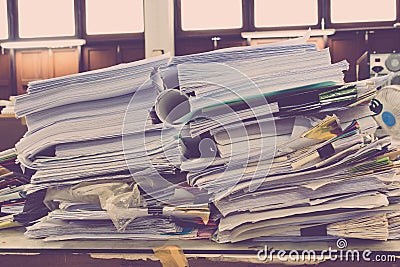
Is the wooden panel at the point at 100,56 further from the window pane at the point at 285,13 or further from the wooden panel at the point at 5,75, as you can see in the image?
the window pane at the point at 285,13

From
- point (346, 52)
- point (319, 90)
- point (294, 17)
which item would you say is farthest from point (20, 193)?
point (346, 52)

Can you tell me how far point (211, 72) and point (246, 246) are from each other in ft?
0.68

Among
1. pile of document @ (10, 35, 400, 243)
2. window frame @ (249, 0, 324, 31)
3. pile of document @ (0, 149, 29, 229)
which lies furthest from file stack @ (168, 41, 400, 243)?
window frame @ (249, 0, 324, 31)

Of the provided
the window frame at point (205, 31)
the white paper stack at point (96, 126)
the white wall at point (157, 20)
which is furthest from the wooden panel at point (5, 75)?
the white paper stack at point (96, 126)

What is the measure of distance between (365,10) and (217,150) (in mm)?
5278

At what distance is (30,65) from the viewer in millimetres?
6094

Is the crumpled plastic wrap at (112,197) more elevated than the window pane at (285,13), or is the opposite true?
the window pane at (285,13)

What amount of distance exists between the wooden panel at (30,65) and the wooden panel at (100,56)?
0.50 m

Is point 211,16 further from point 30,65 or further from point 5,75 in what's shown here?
point 5,75

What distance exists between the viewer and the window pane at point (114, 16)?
552 centimetres

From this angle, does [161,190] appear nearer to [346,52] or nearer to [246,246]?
[246,246]

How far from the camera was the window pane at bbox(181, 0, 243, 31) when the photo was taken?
18.2ft

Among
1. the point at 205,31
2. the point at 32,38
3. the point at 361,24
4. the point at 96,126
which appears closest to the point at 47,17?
the point at 32,38

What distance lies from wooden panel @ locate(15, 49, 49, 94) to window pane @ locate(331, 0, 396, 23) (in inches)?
127
